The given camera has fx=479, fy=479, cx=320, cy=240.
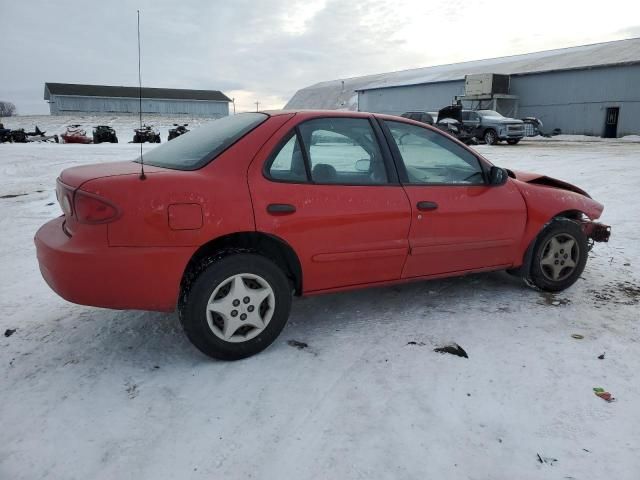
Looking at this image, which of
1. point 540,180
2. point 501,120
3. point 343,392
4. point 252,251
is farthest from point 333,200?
point 501,120

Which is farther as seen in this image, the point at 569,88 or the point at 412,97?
the point at 412,97

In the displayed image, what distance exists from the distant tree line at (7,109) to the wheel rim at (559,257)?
86591 mm

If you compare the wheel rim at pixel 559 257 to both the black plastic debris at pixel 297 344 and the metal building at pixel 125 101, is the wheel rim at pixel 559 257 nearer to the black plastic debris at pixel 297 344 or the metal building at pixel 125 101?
the black plastic debris at pixel 297 344

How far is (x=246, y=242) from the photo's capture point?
3.01 m

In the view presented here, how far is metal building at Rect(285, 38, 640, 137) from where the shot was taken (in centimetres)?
2845

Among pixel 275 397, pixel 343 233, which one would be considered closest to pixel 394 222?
pixel 343 233

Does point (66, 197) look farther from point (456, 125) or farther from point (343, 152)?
point (456, 125)

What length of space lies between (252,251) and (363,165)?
101cm

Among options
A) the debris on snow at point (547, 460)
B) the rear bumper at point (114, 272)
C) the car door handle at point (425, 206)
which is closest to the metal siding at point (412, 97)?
the car door handle at point (425, 206)

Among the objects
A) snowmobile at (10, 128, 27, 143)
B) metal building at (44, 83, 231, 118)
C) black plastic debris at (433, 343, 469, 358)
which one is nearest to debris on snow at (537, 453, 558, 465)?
black plastic debris at (433, 343, 469, 358)

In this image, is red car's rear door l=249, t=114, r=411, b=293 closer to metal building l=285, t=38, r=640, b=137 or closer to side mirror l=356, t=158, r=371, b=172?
side mirror l=356, t=158, r=371, b=172

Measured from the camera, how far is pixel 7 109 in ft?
261

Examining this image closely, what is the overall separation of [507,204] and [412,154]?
0.90 meters

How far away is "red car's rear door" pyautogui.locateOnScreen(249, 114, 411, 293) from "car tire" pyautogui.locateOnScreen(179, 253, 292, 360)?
234 mm
